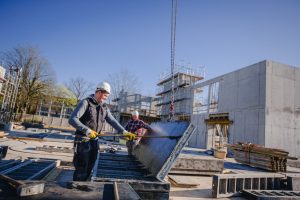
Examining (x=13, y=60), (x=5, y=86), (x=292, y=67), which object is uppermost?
(x=13, y=60)

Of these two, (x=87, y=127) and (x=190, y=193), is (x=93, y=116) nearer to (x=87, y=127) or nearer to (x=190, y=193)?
(x=87, y=127)

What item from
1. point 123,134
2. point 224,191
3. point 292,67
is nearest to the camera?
point 123,134

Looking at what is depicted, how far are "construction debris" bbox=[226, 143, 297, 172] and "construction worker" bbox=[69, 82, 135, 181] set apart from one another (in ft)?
29.2

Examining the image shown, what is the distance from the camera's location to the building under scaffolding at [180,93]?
90.9 ft

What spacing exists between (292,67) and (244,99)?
14.9 feet

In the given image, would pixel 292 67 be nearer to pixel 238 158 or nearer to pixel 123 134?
pixel 238 158

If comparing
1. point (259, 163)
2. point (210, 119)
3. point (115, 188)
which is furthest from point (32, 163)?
point (210, 119)

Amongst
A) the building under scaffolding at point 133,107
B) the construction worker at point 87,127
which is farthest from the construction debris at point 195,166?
the building under scaffolding at point 133,107

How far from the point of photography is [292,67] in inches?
643

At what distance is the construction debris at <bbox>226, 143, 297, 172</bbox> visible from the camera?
31.2 ft

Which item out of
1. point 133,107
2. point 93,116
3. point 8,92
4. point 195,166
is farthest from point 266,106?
point 133,107

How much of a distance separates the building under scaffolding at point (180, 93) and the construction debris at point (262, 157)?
14548mm

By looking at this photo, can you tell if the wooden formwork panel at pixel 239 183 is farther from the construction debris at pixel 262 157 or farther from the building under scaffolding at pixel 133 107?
the building under scaffolding at pixel 133 107

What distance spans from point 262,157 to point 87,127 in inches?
403
